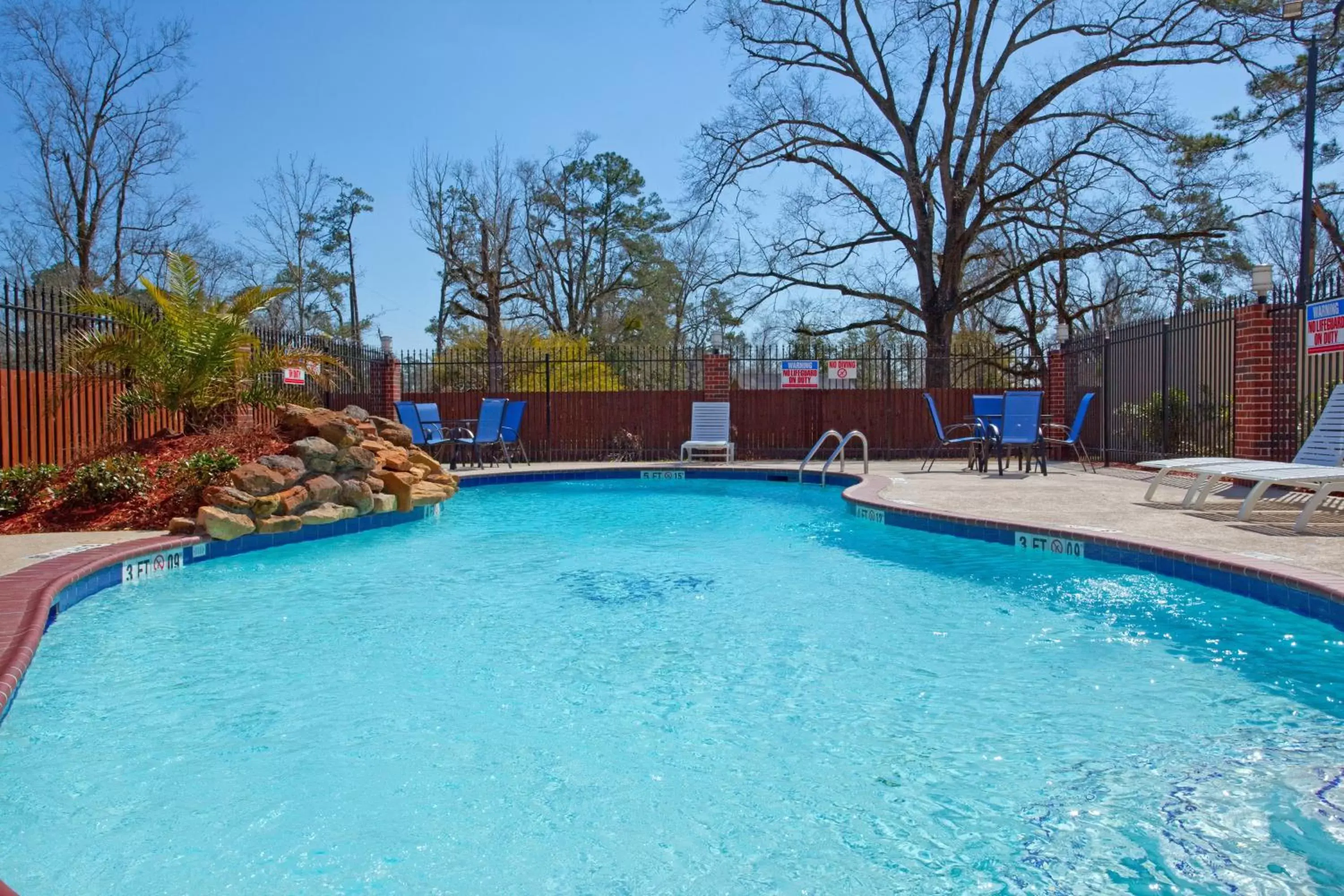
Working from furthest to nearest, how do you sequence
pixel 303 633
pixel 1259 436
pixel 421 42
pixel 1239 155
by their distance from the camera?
pixel 1239 155 < pixel 421 42 < pixel 1259 436 < pixel 303 633

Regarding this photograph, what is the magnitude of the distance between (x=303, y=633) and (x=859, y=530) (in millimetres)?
4427

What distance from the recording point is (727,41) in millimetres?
19266

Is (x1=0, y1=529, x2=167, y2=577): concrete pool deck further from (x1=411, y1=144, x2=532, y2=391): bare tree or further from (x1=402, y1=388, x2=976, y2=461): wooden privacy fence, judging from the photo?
(x1=411, y1=144, x2=532, y2=391): bare tree

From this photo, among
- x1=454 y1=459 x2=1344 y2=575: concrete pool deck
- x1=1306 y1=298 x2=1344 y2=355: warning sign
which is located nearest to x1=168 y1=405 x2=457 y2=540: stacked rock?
x1=454 y1=459 x2=1344 y2=575: concrete pool deck

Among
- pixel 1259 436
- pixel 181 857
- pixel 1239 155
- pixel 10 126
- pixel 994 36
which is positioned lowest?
pixel 181 857

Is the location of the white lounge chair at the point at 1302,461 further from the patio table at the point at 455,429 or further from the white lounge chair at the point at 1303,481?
the patio table at the point at 455,429

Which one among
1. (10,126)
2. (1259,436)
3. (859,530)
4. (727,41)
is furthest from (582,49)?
(10,126)

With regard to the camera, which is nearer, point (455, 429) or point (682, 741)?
point (682, 741)

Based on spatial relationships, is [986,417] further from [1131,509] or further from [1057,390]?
[1131,509]

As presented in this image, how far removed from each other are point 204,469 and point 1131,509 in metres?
7.44

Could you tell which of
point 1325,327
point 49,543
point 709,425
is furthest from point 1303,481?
point 709,425

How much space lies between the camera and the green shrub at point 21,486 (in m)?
6.32

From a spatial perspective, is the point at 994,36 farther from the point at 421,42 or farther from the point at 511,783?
the point at 511,783

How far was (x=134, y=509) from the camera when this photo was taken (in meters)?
6.42
